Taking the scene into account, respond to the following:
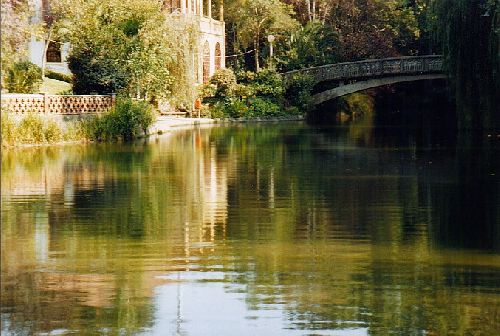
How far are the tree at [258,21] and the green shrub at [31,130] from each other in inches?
1314

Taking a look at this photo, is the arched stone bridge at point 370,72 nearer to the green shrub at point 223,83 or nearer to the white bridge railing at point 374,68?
the white bridge railing at point 374,68

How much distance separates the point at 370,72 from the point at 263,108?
23.6 ft

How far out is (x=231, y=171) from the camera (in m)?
26.6

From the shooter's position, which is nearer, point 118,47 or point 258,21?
point 118,47

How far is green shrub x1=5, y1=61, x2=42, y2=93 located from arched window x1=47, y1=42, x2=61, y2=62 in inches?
558

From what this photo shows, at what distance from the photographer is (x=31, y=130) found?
3628cm

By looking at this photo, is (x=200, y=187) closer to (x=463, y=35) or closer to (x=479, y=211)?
(x=479, y=211)

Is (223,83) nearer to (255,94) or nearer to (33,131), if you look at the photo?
(255,94)

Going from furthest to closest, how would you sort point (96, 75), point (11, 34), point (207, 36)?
point (207, 36) < point (96, 75) < point (11, 34)

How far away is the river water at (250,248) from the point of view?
10016 millimetres

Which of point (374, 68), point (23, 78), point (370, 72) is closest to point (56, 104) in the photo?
point (23, 78)

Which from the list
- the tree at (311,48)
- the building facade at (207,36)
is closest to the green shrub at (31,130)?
the building facade at (207,36)

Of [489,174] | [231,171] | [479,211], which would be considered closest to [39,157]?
[231,171]

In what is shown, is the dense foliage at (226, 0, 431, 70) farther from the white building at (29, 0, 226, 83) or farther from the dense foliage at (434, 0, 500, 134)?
the dense foliage at (434, 0, 500, 134)
